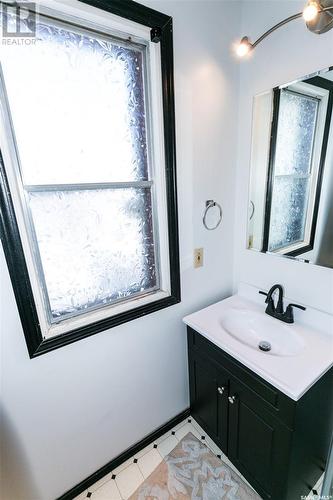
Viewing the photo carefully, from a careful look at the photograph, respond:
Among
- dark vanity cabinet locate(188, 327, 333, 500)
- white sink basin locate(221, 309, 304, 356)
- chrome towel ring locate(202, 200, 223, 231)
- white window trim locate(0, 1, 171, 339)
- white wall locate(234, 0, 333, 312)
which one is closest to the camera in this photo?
white window trim locate(0, 1, 171, 339)

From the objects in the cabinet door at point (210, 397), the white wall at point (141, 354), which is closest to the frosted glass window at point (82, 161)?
the white wall at point (141, 354)

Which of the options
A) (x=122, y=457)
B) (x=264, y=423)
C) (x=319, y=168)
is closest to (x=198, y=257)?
(x=319, y=168)

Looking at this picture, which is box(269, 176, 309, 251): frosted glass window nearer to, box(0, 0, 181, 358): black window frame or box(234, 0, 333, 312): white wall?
box(234, 0, 333, 312): white wall

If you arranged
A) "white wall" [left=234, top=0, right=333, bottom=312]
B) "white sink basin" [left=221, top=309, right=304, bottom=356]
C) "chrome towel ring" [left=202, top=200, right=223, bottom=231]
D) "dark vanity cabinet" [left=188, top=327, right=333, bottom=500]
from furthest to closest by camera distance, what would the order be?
"chrome towel ring" [left=202, top=200, right=223, bottom=231] → "white sink basin" [left=221, top=309, right=304, bottom=356] → "white wall" [left=234, top=0, right=333, bottom=312] → "dark vanity cabinet" [left=188, top=327, right=333, bottom=500]

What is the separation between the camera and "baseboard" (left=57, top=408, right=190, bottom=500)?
126cm

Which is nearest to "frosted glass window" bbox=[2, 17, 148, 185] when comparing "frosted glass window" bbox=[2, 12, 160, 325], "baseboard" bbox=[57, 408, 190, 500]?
"frosted glass window" bbox=[2, 12, 160, 325]

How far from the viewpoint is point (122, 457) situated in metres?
1.40

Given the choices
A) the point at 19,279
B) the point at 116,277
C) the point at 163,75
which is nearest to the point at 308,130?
the point at 163,75

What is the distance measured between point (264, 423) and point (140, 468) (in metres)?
0.84

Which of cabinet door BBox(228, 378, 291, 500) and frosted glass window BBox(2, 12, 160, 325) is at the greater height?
frosted glass window BBox(2, 12, 160, 325)

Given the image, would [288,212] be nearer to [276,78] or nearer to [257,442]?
[276,78]

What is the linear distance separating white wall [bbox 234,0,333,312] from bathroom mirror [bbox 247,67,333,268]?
1.8 inches

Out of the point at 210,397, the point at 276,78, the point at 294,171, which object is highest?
the point at 276,78

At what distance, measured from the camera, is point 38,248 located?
38.0 inches
